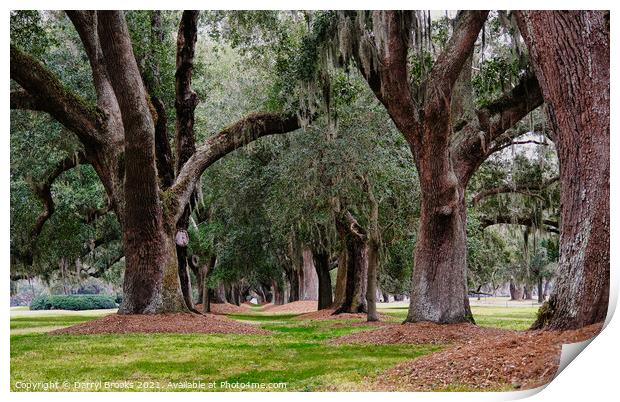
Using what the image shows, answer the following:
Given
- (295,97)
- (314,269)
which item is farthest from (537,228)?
(314,269)

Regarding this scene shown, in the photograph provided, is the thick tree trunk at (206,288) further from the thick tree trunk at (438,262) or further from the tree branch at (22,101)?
the tree branch at (22,101)

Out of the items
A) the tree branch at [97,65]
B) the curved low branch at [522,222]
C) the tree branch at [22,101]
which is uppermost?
the tree branch at [97,65]

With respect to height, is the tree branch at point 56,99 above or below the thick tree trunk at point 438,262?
above

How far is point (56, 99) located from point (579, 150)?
5775mm

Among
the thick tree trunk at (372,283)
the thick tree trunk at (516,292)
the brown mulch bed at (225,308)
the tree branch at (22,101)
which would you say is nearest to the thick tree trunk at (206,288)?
the brown mulch bed at (225,308)

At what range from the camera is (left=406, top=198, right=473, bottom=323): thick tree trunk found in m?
7.82

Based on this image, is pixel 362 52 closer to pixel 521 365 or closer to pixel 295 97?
pixel 295 97

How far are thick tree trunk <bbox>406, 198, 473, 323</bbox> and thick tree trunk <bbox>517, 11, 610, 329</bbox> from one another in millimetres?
2336

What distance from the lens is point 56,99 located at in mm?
7973

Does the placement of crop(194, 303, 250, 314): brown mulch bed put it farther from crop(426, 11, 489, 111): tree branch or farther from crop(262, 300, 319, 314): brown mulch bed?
crop(426, 11, 489, 111): tree branch

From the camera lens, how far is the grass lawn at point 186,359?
17.4 ft

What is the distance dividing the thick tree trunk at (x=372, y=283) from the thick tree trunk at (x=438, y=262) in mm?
1162

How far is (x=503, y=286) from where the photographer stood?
7227 mm

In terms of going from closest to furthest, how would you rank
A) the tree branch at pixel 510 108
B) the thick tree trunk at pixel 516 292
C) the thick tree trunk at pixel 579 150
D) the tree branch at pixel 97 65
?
1. the thick tree trunk at pixel 579 150
2. the thick tree trunk at pixel 516 292
3. the tree branch at pixel 97 65
4. the tree branch at pixel 510 108
